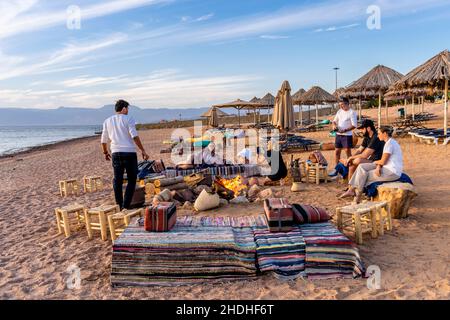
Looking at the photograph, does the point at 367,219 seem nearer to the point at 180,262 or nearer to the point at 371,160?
the point at 371,160

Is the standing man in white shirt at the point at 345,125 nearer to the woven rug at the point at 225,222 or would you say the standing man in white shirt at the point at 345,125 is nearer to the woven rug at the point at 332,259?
the woven rug at the point at 225,222

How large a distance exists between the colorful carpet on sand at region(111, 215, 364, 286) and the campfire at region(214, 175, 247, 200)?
284cm

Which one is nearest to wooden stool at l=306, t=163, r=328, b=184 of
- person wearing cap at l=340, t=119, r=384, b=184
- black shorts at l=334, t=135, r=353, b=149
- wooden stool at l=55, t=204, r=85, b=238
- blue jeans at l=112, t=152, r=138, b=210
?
black shorts at l=334, t=135, r=353, b=149

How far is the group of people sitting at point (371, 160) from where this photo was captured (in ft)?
17.2

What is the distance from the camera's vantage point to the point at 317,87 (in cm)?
2133

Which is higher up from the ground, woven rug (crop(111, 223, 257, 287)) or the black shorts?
the black shorts

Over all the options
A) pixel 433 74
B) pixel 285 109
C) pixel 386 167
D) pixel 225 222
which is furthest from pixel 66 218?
pixel 433 74

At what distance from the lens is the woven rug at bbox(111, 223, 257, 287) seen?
11.1 ft

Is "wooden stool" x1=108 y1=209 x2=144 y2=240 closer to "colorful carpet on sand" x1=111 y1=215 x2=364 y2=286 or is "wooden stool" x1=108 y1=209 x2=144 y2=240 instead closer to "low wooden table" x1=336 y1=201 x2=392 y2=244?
"colorful carpet on sand" x1=111 y1=215 x2=364 y2=286

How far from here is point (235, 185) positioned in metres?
6.68

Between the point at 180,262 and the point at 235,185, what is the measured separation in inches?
133

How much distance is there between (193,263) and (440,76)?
1109 centimetres
